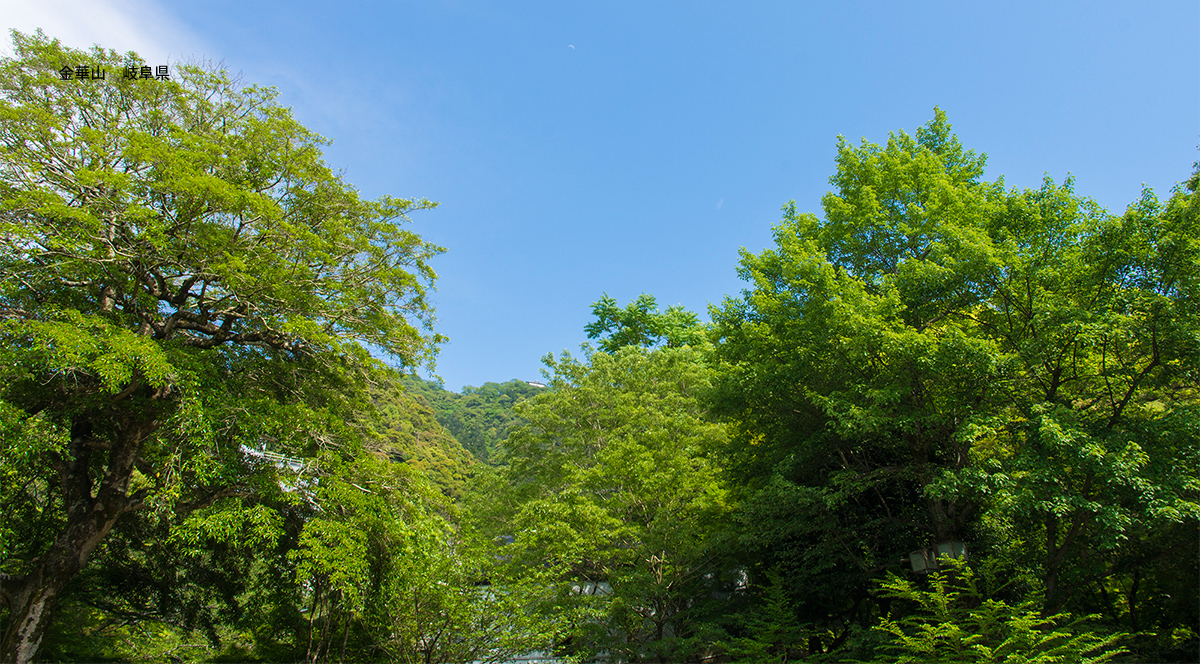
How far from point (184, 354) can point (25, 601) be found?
4.59 m

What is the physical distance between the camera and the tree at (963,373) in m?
7.36

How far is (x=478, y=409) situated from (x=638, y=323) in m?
54.2

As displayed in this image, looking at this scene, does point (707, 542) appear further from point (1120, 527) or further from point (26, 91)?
point (26, 91)

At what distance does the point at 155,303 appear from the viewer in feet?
31.8

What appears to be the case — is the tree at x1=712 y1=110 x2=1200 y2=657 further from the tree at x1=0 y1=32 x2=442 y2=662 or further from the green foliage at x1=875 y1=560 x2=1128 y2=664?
the tree at x1=0 y1=32 x2=442 y2=662

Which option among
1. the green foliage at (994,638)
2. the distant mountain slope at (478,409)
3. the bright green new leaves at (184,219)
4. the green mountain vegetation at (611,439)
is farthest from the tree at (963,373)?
the distant mountain slope at (478,409)

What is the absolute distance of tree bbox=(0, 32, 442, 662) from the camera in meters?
7.99

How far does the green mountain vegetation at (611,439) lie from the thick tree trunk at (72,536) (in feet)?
0.16

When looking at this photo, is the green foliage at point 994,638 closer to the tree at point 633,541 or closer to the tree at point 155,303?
the tree at point 633,541

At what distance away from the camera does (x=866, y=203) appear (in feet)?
36.3

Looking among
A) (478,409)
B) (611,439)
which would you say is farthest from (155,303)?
(478,409)

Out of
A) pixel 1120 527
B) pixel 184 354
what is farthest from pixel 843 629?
pixel 184 354

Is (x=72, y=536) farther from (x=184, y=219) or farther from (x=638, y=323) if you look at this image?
(x=638, y=323)

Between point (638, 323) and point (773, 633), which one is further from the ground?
point (638, 323)
